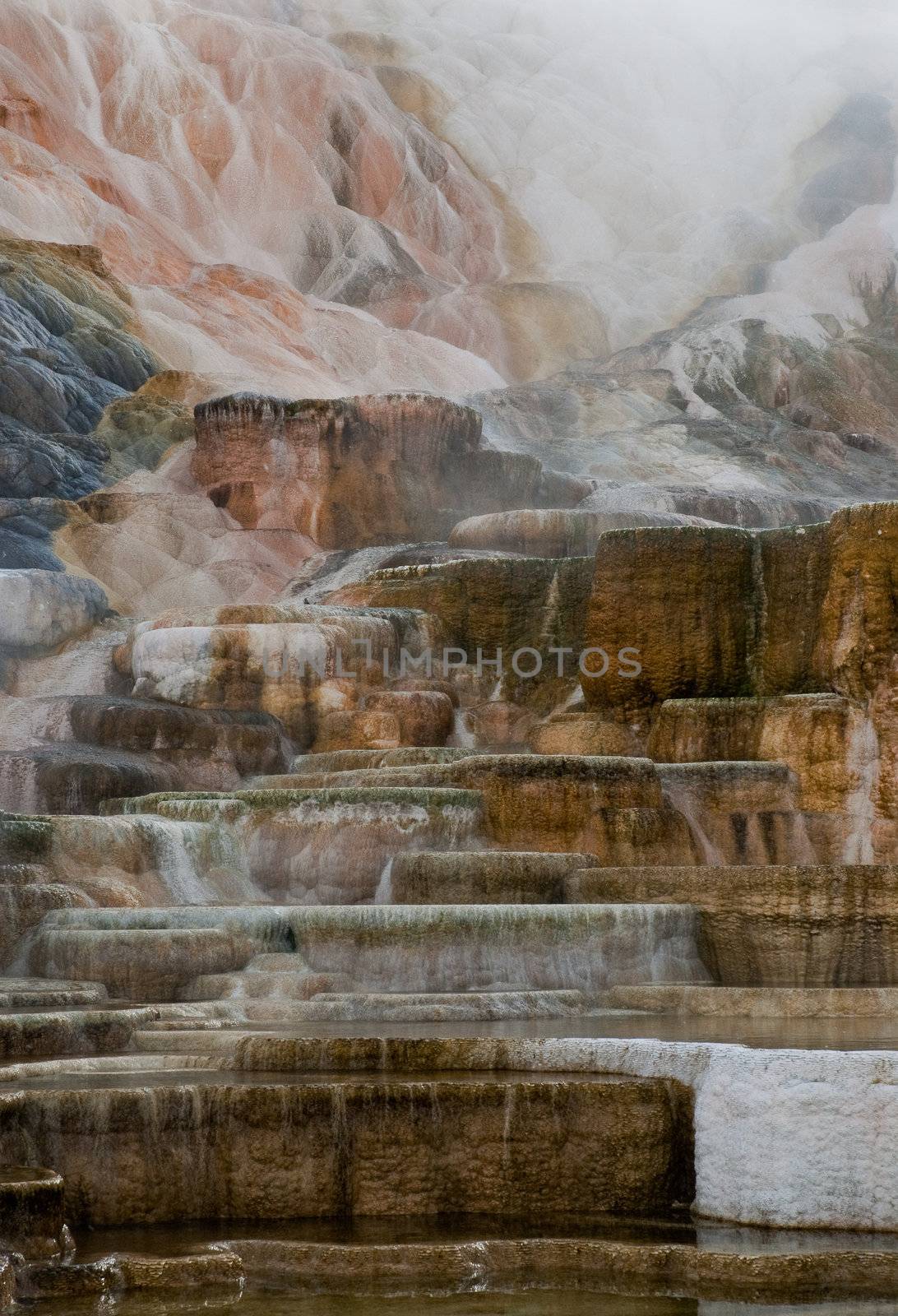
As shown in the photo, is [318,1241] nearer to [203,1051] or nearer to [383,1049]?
[383,1049]

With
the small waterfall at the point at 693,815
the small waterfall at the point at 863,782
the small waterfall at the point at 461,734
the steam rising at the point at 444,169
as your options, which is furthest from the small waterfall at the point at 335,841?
the steam rising at the point at 444,169

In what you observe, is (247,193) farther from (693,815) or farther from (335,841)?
(335,841)

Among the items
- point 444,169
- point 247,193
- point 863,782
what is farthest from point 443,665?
point 444,169

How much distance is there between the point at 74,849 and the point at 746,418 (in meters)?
20.8

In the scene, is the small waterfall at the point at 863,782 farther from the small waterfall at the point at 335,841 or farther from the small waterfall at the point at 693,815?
the small waterfall at the point at 335,841

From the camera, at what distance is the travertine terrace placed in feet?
17.1

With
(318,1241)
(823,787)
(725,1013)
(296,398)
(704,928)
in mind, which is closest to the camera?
(318,1241)

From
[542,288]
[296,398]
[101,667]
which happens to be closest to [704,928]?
[101,667]

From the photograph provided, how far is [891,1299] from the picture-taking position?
429 centimetres

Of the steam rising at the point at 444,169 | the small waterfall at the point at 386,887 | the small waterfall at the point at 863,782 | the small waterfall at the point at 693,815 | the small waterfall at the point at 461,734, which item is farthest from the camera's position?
the steam rising at the point at 444,169

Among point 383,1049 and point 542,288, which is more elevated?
point 542,288

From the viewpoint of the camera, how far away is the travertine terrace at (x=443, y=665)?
5219 mm

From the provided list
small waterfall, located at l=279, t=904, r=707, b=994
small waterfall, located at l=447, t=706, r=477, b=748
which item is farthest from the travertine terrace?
small waterfall, located at l=447, t=706, r=477, b=748

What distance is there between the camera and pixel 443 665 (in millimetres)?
16312
